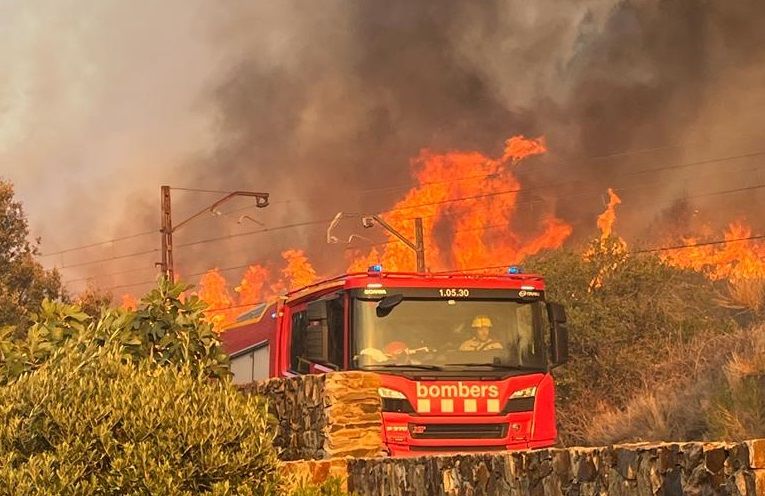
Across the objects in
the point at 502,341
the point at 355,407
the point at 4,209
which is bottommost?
the point at 355,407

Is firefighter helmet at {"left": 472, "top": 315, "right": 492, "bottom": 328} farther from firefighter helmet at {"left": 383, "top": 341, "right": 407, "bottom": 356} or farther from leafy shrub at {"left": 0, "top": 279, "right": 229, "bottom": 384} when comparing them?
leafy shrub at {"left": 0, "top": 279, "right": 229, "bottom": 384}

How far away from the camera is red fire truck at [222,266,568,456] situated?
52.0 ft

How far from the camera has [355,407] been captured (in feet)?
46.8

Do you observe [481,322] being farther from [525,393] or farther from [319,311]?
[319,311]

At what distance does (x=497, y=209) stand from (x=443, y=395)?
6997cm

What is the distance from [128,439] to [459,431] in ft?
21.0

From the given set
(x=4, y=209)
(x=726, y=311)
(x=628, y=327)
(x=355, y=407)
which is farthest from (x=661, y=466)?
(x=4, y=209)

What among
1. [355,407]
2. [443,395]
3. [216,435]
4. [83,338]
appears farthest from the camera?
[443,395]

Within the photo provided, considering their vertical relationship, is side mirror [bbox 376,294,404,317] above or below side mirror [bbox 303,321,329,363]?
above

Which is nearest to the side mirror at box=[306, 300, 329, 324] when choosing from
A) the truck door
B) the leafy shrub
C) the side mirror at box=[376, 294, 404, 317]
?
the truck door

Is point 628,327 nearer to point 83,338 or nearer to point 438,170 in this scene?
point 83,338

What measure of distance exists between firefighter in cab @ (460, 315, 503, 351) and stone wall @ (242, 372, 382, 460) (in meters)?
2.33

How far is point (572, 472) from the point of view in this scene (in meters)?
9.41

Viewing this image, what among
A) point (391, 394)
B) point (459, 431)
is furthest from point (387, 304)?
point (459, 431)
